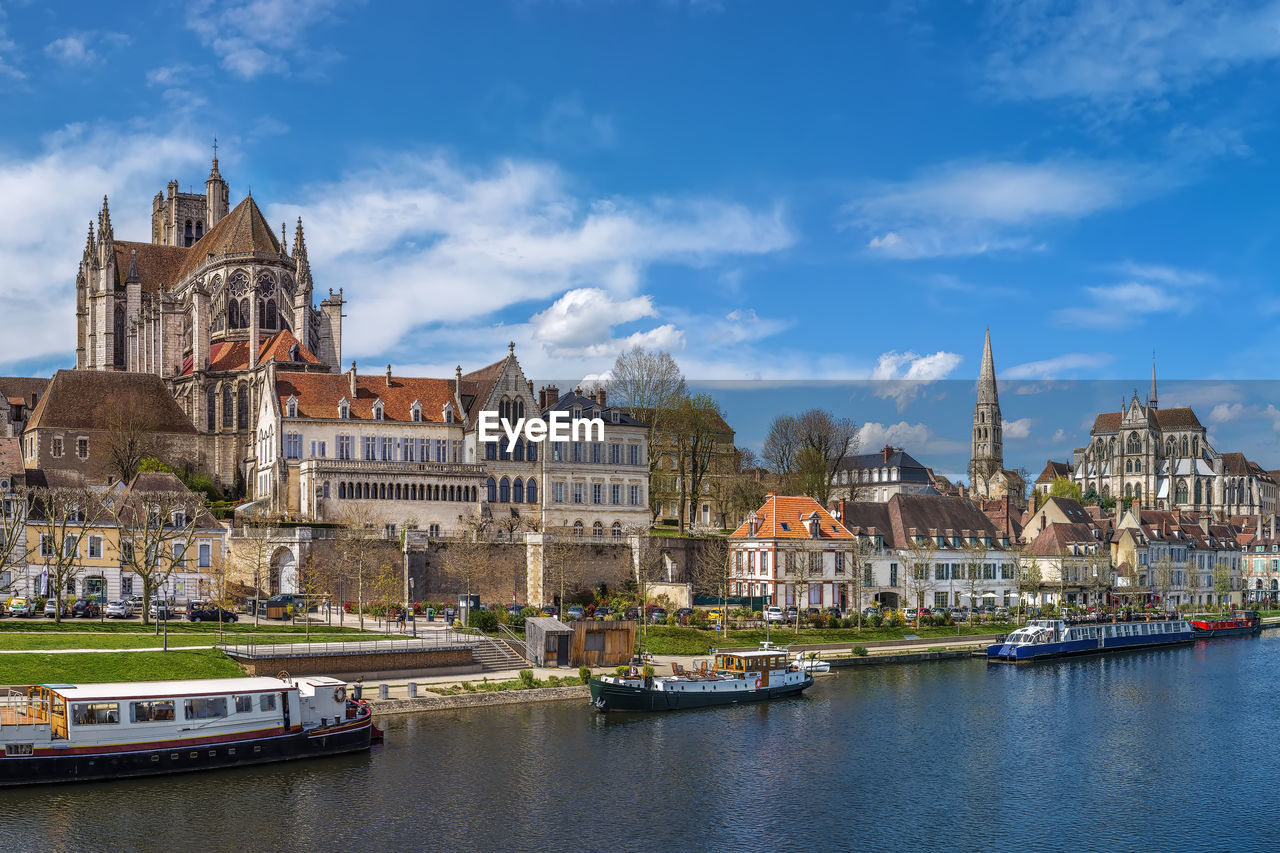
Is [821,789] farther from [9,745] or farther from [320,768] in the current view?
[9,745]

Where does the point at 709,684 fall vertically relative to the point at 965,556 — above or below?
below

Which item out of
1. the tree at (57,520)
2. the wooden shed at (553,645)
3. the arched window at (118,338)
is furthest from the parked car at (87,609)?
the arched window at (118,338)

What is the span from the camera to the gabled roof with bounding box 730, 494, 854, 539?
8881 centimetres

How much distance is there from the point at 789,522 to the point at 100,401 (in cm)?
5332

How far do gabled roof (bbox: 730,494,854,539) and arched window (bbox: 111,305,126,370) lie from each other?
200 ft

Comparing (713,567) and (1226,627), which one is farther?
(1226,627)

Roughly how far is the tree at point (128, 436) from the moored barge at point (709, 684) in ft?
165

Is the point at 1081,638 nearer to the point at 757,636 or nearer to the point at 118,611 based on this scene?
the point at 757,636

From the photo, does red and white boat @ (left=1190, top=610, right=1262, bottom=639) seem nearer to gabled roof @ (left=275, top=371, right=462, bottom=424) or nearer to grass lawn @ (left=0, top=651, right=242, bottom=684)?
gabled roof @ (left=275, top=371, right=462, bottom=424)

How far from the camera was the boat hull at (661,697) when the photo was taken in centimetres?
5544

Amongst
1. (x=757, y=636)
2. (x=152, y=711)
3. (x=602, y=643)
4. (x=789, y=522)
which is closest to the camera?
(x=152, y=711)

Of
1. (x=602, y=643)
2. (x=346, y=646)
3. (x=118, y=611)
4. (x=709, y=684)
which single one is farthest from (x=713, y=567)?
(x=118, y=611)

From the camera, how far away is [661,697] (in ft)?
186

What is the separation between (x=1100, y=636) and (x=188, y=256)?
87362 mm
